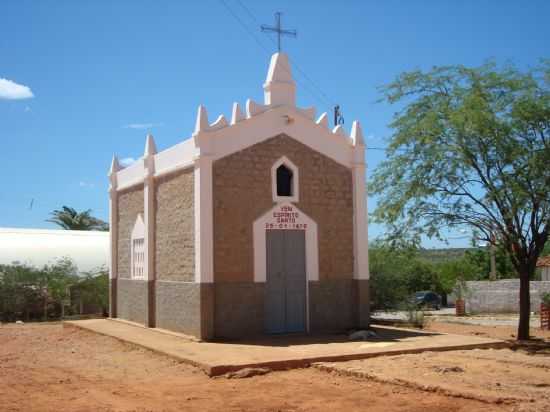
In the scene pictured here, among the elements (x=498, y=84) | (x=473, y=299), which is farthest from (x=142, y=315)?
(x=473, y=299)

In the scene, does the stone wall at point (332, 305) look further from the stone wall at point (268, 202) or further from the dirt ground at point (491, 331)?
the dirt ground at point (491, 331)

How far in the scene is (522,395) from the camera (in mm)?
9258

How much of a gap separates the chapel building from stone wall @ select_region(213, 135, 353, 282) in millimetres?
25

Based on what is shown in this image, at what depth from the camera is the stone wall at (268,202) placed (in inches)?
610

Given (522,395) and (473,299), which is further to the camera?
(473,299)

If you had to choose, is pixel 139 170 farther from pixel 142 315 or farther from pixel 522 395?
pixel 522 395

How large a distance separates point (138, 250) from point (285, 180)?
5.91 metres

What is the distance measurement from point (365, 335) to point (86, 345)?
7111 millimetres

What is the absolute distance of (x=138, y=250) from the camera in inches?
788

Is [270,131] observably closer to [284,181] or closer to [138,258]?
[284,181]

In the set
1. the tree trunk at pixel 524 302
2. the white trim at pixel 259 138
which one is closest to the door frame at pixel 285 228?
the white trim at pixel 259 138

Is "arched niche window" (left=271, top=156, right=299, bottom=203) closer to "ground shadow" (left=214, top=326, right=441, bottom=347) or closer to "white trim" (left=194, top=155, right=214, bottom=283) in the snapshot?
"white trim" (left=194, top=155, right=214, bottom=283)

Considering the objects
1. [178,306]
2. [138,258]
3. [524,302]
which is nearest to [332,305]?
[178,306]

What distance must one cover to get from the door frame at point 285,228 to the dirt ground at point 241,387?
3375 mm
